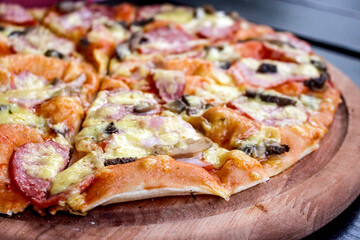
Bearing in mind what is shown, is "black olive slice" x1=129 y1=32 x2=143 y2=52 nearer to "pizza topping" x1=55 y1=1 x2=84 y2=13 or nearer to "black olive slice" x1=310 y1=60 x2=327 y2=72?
"pizza topping" x1=55 y1=1 x2=84 y2=13

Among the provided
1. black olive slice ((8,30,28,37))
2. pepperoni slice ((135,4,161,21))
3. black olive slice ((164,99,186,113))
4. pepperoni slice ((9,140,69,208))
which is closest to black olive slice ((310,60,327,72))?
black olive slice ((164,99,186,113))

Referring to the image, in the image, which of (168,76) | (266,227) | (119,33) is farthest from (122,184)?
(119,33)

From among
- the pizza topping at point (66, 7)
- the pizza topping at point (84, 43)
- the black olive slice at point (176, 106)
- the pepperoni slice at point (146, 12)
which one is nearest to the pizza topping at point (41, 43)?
the pizza topping at point (84, 43)

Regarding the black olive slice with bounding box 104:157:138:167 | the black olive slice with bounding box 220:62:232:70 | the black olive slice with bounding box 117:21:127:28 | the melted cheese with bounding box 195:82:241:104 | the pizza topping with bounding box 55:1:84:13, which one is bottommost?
the black olive slice with bounding box 104:157:138:167

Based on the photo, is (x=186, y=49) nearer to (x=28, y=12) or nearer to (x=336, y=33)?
(x=28, y=12)

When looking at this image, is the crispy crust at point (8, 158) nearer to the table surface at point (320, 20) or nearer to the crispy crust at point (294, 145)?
the crispy crust at point (294, 145)

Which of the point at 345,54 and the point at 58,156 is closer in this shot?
the point at 58,156
